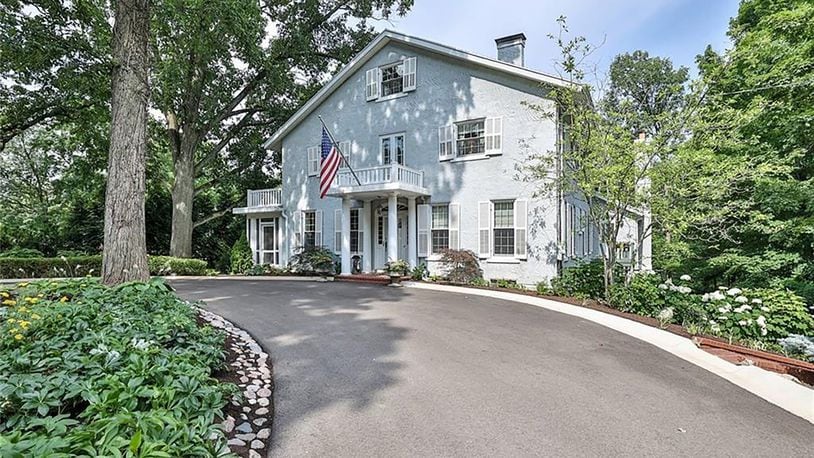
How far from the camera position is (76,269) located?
589 inches

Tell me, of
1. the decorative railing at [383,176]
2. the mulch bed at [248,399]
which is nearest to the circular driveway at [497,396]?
the mulch bed at [248,399]

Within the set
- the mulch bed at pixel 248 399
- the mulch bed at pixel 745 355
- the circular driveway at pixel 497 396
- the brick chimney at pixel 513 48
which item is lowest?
the mulch bed at pixel 745 355

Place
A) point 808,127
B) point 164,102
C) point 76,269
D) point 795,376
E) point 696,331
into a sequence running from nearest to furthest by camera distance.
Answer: point 795,376 → point 696,331 → point 808,127 → point 76,269 → point 164,102

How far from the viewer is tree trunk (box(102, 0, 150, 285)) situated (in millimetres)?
6629

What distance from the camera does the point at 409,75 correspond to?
1445 centimetres

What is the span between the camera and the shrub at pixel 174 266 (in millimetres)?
15695

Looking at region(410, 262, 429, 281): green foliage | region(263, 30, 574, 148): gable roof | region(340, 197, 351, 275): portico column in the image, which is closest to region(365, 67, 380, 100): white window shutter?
region(263, 30, 574, 148): gable roof

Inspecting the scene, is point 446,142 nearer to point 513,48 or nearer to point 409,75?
point 409,75

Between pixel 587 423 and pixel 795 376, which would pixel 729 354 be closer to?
pixel 795 376

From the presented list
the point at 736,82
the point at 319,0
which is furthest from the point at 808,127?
the point at 319,0

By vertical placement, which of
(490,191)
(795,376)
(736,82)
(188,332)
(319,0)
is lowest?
(795,376)

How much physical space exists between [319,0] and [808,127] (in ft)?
58.4

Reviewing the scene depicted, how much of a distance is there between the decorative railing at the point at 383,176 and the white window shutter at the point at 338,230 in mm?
1514

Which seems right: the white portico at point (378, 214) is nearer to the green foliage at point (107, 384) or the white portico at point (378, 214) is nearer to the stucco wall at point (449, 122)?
the stucco wall at point (449, 122)
